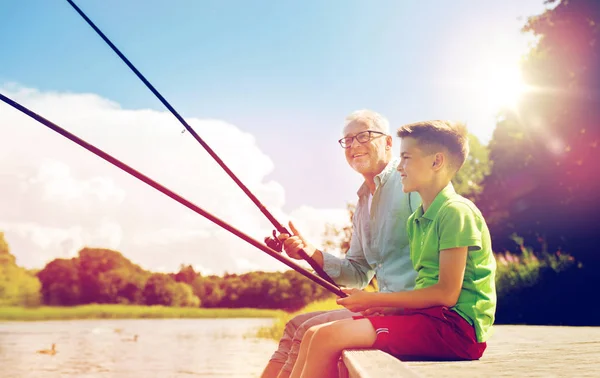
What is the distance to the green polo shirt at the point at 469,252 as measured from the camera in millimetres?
Result: 2252

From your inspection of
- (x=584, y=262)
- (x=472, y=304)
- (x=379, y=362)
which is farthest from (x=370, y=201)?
(x=584, y=262)

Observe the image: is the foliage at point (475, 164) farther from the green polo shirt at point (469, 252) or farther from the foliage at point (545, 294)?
the green polo shirt at point (469, 252)

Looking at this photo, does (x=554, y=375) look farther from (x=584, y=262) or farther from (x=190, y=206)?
(x=584, y=262)

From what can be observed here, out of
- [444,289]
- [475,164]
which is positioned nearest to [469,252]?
[444,289]

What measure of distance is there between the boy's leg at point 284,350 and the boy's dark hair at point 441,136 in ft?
3.75

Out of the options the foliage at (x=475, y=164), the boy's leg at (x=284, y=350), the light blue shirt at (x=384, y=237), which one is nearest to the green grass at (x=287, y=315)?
the light blue shirt at (x=384, y=237)

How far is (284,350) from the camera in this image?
329cm

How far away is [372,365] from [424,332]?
432mm

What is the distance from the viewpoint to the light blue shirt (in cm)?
310

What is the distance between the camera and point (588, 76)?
50.5ft

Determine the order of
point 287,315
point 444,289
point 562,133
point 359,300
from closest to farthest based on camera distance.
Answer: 1. point 444,289
2. point 359,300
3. point 287,315
4. point 562,133

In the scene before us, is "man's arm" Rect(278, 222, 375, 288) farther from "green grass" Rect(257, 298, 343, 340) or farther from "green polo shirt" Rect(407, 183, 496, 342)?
"green grass" Rect(257, 298, 343, 340)

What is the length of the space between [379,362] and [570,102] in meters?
15.6

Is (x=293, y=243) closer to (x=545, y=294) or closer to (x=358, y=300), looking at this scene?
(x=358, y=300)
